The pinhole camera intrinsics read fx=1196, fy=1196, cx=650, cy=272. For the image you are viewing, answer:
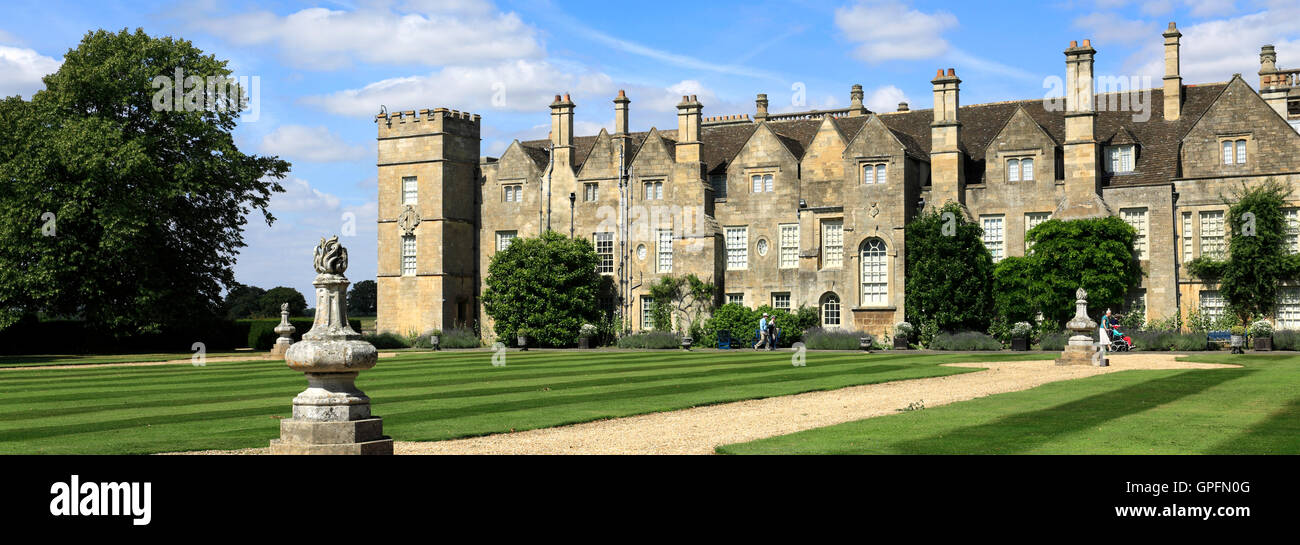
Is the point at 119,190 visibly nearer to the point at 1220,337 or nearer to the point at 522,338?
the point at 522,338

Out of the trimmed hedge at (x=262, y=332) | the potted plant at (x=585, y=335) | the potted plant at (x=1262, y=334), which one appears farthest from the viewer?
→ the trimmed hedge at (x=262, y=332)

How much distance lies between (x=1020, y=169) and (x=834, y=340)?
9.52 m

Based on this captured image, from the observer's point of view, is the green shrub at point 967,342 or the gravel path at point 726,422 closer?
the gravel path at point 726,422

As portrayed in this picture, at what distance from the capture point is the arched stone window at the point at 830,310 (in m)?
44.6

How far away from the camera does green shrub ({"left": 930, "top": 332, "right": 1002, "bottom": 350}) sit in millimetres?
38688

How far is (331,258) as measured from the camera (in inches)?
442

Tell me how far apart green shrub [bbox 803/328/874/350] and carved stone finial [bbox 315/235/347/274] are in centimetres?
3005

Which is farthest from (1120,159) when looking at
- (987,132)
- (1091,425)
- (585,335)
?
(1091,425)

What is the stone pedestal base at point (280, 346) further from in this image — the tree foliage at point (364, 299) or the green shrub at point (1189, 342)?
the tree foliage at point (364, 299)

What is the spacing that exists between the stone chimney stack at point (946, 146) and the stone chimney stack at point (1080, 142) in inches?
144

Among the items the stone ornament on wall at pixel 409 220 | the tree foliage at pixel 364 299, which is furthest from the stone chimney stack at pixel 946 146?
the tree foliage at pixel 364 299
